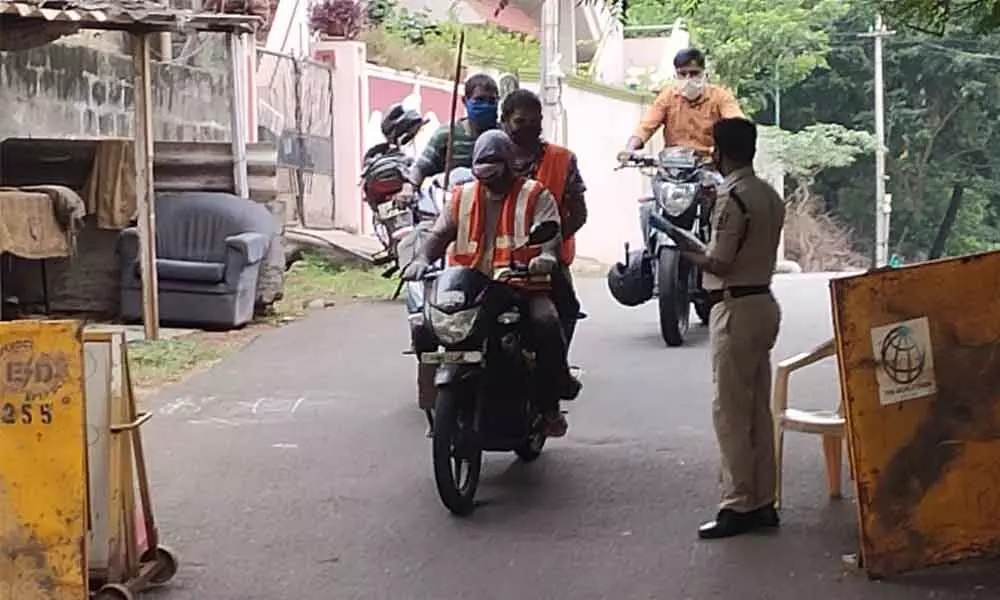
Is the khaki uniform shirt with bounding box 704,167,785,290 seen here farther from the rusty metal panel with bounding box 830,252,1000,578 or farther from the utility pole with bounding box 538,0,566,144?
the utility pole with bounding box 538,0,566,144

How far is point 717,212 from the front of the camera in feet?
19.4

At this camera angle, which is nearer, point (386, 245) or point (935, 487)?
point (935, 487)

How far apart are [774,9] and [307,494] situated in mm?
23638

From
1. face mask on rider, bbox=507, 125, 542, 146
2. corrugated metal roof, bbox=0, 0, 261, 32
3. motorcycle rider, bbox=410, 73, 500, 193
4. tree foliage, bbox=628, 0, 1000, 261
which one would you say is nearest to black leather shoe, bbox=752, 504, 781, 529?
face mask on rider, bbox=507, 125, 542, 146

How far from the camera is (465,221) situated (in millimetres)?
6789

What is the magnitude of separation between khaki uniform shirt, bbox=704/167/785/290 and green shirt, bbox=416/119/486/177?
2996mm

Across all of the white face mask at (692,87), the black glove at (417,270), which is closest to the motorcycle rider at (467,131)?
the black glove at (417,270)

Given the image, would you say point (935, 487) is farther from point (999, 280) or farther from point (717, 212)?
point (717, 212)

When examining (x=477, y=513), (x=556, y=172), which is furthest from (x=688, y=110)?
(x=477, y=513)

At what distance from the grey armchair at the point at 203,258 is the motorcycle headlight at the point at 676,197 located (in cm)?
343

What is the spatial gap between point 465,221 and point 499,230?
159mm

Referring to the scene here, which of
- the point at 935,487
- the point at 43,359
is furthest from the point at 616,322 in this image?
the point at 43,359

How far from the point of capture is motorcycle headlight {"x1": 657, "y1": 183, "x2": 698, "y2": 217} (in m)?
10.7

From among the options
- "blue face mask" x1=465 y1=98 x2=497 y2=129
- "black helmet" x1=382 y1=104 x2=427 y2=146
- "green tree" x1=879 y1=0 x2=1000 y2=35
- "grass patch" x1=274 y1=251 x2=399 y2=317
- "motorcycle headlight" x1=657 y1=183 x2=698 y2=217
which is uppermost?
"green tree" x1=879 y1=0 x2=1000 y2=35
